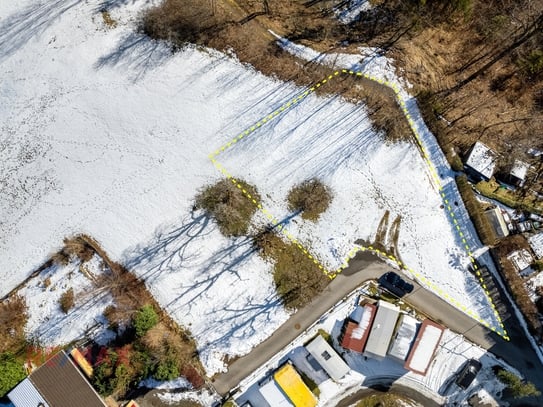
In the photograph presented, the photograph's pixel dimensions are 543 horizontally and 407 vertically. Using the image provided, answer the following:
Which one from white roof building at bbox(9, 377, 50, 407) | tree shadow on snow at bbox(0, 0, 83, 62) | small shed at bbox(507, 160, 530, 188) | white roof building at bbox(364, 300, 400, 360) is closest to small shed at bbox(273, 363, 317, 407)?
white roof building at bbox(364, 300, 400, 360)

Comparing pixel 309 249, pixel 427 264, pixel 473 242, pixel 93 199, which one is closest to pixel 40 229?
pixel 93 199

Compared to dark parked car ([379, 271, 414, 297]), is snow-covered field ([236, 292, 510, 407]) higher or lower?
lower

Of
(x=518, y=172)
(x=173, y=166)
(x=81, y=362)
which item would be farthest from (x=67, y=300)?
(x=518, y=172)

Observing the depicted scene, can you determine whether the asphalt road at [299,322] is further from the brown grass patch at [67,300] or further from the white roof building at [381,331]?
the brown grass patch at [67,300]

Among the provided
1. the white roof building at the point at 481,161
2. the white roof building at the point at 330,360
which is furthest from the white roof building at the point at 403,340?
the white roof building at the point at 481,161

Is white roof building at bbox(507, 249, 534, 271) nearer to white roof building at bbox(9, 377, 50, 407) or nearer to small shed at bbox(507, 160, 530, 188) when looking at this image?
small shed at bbox(507, 160, 530, 188)

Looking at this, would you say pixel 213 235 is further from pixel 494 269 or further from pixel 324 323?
pixel 494 269

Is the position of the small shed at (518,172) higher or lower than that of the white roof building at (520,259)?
higher
